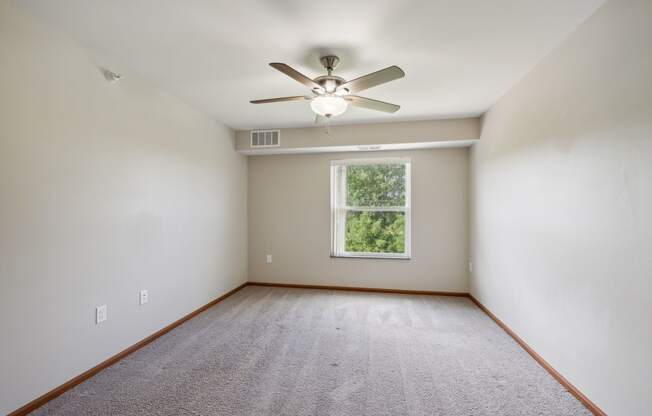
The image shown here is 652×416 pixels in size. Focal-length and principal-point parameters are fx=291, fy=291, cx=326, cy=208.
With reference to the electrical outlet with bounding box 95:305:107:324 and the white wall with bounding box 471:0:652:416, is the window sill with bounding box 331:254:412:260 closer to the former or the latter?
the white wall with bounding box 471:0:652:416

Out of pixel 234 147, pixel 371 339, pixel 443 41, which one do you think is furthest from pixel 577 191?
pixel 234 147

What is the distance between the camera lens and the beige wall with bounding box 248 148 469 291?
4055 mm

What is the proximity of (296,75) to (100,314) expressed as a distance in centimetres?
226

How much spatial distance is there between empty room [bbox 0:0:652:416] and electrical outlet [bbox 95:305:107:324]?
13 millimetres

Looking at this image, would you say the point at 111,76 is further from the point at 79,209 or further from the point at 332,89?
the point at 332,89

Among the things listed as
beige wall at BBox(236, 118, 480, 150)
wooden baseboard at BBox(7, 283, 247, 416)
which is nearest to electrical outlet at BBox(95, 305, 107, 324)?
wooden baseboard at BBox(7, 283, 247, 416)

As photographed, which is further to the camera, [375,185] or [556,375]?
[375,185]

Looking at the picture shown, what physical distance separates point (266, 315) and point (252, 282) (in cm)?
136

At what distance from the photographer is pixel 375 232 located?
434 cm

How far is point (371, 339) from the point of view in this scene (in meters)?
2.72

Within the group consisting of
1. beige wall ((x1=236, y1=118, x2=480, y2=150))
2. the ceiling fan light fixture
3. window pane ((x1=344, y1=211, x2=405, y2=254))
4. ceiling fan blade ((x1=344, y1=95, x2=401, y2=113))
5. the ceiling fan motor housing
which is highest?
the ceiling fan motor housing

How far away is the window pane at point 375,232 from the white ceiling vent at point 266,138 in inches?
59.2

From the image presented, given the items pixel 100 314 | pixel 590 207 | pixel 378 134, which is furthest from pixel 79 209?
pixel 590 207

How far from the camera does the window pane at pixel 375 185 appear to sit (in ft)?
14.0
